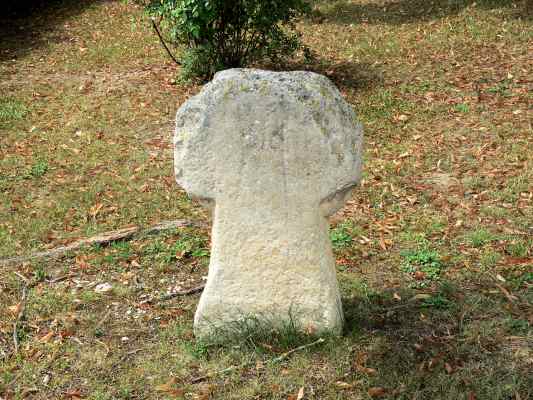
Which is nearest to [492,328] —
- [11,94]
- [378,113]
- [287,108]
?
[287,108]

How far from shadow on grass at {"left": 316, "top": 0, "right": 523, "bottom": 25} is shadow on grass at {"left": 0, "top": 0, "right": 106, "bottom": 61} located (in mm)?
5001

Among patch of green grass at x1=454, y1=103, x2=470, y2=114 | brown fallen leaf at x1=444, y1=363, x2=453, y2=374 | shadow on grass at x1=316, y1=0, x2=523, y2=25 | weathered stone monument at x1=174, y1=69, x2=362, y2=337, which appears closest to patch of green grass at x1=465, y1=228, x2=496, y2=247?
brown fallen leaf at x1=444, y1=363, x2=453, y2=374

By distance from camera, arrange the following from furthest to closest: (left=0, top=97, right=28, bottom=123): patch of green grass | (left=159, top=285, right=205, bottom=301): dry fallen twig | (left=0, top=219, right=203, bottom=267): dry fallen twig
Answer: (left=0, top=97, right=28, bottom=123): patch of green grass, (left=0, top=219, right=203, bottom=267): dry fallen twig, (left=159, top=285, right=205, bottom=301): dry fallen twig

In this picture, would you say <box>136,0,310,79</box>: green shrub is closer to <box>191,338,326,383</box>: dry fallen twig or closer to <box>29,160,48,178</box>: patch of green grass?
<box>29,160,48,178</box>: patch of green grass

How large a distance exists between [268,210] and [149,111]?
515cm

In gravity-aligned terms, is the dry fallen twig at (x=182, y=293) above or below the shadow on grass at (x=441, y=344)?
below

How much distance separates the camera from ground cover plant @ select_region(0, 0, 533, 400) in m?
3.96

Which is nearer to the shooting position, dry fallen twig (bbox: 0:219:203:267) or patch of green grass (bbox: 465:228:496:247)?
patch of green grass (bbox: 465:228:496:247)

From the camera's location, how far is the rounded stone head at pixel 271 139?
371cm

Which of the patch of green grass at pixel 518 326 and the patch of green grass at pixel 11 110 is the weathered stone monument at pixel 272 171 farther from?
the patch of green grass at pixel 11 110

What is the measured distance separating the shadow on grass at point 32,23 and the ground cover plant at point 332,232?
83 cm

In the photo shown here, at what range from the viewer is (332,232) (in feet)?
18.6

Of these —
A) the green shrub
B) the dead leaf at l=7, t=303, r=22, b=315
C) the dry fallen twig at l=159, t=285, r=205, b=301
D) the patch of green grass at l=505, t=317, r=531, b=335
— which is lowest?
the dry fallen twig at l=159, t=285, r=205, b=301

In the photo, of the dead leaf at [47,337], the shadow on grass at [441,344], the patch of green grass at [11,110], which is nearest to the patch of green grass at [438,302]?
the shadow on grass at [441,344]
